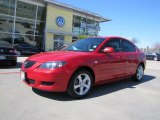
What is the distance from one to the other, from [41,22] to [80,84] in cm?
2415

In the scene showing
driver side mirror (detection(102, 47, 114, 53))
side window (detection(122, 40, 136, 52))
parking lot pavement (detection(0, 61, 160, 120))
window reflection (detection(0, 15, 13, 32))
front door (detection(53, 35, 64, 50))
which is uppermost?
window reflection (detection(0, 15, 13, 32))

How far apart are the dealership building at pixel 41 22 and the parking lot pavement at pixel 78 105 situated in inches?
790

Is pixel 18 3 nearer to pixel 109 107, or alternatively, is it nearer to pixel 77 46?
pixel 77 46

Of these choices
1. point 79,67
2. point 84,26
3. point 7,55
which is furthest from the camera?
point 84,26

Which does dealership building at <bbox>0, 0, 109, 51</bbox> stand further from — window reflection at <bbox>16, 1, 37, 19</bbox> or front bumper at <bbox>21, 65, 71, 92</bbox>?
front bumper at <bbox>21, 65, 71, 92</bbox>

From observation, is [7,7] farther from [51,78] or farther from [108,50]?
[51,78]

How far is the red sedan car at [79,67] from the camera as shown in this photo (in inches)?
185

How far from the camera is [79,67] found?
500cm

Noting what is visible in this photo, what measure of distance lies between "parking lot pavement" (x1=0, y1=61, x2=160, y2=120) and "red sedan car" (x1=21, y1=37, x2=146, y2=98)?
0.31 meters

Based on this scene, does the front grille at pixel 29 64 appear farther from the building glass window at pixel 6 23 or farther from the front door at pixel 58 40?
the front door at pixel 58 40

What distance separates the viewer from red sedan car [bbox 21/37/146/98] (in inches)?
185

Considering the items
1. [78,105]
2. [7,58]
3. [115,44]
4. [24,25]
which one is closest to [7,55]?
[7,58]

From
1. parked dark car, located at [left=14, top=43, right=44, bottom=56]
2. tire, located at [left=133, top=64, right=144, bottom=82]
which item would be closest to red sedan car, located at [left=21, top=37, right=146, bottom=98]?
tire, located at [left=133, top=64, right=144, bottom=82]

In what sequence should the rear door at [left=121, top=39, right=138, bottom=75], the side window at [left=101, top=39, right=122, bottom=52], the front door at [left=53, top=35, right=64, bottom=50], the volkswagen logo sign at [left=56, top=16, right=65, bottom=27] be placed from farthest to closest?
the front door at [left=53, top=35, right=64, bottom=50], the volkswagen logo sign at [left=56, top=16, right=65, bottom=27], the rear door at [left=121, top=39, right=138, bottom=75], the side window at [left=101, top=39, right=122, bottom=52]
